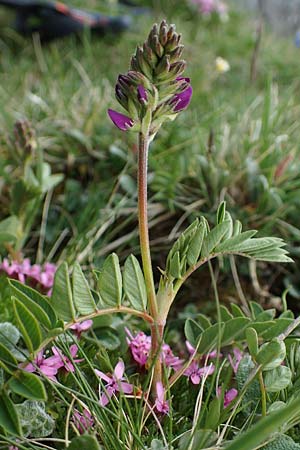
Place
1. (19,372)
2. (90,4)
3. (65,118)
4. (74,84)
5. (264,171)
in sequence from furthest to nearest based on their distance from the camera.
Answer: (90,4)
(74,84)
(65,118)
(264,171)
(19,372)

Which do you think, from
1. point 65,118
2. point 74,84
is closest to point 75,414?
point 65,118

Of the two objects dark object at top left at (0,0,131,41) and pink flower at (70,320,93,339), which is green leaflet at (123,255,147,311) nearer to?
pink flower at (70,320,93,339)

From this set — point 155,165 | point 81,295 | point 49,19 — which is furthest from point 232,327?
point 49,19

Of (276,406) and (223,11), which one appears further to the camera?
(223,11)

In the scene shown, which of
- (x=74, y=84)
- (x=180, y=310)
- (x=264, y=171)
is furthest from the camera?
(x=74, y=84)

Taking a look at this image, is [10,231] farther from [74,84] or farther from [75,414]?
[74,84]

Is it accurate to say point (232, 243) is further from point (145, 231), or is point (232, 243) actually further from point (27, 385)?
point (27, 385)

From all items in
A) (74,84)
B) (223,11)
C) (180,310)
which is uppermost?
(223,11)
